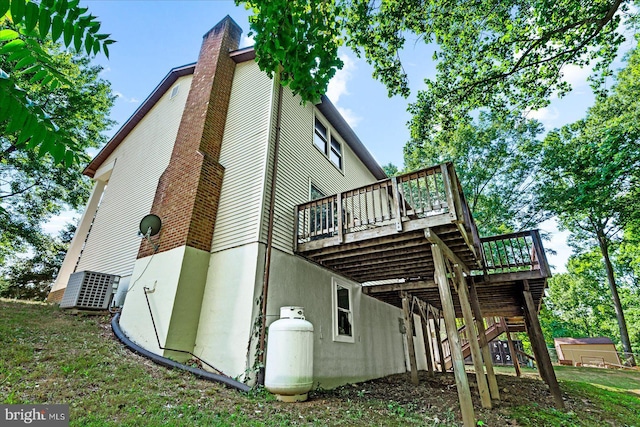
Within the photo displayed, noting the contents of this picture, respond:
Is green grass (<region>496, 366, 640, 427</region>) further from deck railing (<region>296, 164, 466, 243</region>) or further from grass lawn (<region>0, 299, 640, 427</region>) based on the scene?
deck railing (<region>296, 164, 466, 243</region>)

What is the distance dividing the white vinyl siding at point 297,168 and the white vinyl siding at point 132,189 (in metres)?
4.29

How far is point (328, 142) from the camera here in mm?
11648

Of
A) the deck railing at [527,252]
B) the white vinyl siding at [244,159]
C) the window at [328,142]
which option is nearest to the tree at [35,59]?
the white vinyl siding at [244,159]

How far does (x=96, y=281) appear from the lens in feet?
27.6

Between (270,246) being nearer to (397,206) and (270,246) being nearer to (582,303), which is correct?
(397,206)

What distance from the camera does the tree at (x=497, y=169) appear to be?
1820 centimetres

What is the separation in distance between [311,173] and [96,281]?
6840mm

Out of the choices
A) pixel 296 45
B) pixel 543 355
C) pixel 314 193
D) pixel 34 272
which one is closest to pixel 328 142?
pixel 314 193

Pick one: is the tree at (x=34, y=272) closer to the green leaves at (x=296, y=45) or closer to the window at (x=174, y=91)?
the window at (x=174, y=91)

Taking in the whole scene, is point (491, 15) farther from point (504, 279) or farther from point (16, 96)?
point (16, 96)

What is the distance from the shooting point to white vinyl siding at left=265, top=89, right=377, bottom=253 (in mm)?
7805

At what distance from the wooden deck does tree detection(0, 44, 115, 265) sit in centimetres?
1313

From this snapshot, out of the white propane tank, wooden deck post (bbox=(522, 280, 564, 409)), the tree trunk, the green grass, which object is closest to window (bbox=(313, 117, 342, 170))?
the white propane tank

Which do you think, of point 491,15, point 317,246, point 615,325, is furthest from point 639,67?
point 615,325
